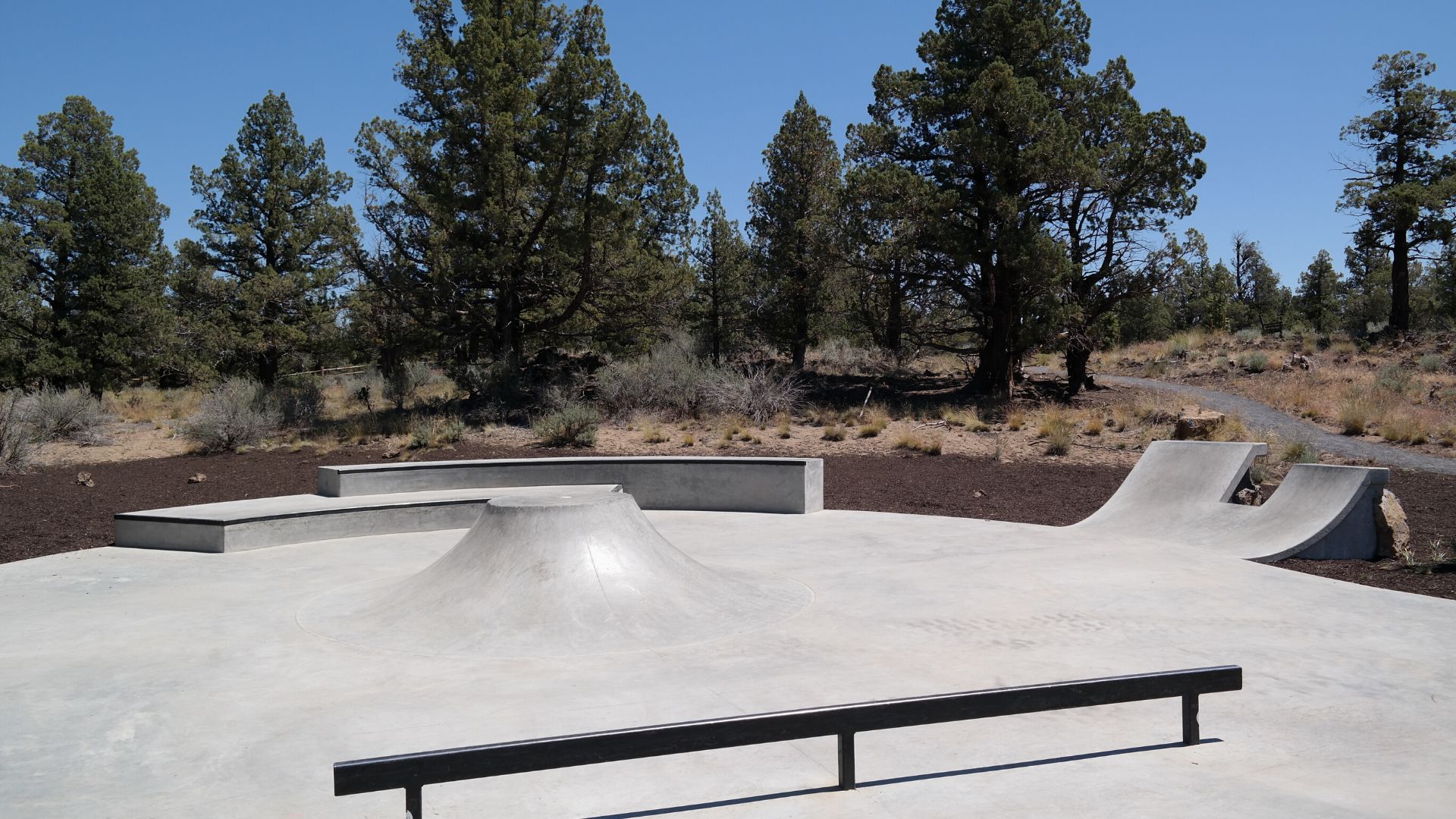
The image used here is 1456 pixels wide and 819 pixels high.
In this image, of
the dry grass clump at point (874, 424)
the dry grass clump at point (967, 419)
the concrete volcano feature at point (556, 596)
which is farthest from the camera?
the dry grass clump at point (967, 419)

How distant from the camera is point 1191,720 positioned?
13.0 ft

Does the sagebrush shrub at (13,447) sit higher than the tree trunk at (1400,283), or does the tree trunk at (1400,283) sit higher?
the tree trunk at (1400,283)

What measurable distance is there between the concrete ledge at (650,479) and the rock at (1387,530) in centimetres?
592

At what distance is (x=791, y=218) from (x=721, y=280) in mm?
4613

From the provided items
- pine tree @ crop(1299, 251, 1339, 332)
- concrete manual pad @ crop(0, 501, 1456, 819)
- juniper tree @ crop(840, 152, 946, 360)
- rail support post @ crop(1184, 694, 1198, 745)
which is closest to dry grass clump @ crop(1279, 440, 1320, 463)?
concrete manual pad @ crop(0, 501, 1456, 819)

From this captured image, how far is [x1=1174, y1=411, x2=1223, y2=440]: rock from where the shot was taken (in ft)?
53.7

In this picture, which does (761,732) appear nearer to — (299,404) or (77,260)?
(299,404)

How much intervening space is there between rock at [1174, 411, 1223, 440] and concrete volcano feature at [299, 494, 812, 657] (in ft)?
40.3

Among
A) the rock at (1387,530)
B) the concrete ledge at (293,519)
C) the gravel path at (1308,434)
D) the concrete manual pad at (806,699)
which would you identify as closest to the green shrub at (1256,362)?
the gravel path at (1308,434)

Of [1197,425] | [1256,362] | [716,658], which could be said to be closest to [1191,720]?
[716,658]

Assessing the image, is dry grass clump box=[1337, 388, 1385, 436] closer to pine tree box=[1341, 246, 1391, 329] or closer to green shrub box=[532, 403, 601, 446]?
green shrub box=[532, 403, 601, 446]

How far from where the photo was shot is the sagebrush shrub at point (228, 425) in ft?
65.7

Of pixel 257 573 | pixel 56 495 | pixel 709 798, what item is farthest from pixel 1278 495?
pixel 56 495

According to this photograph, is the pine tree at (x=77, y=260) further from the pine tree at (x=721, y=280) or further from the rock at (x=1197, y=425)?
the rock at (x=1197, y=425)
